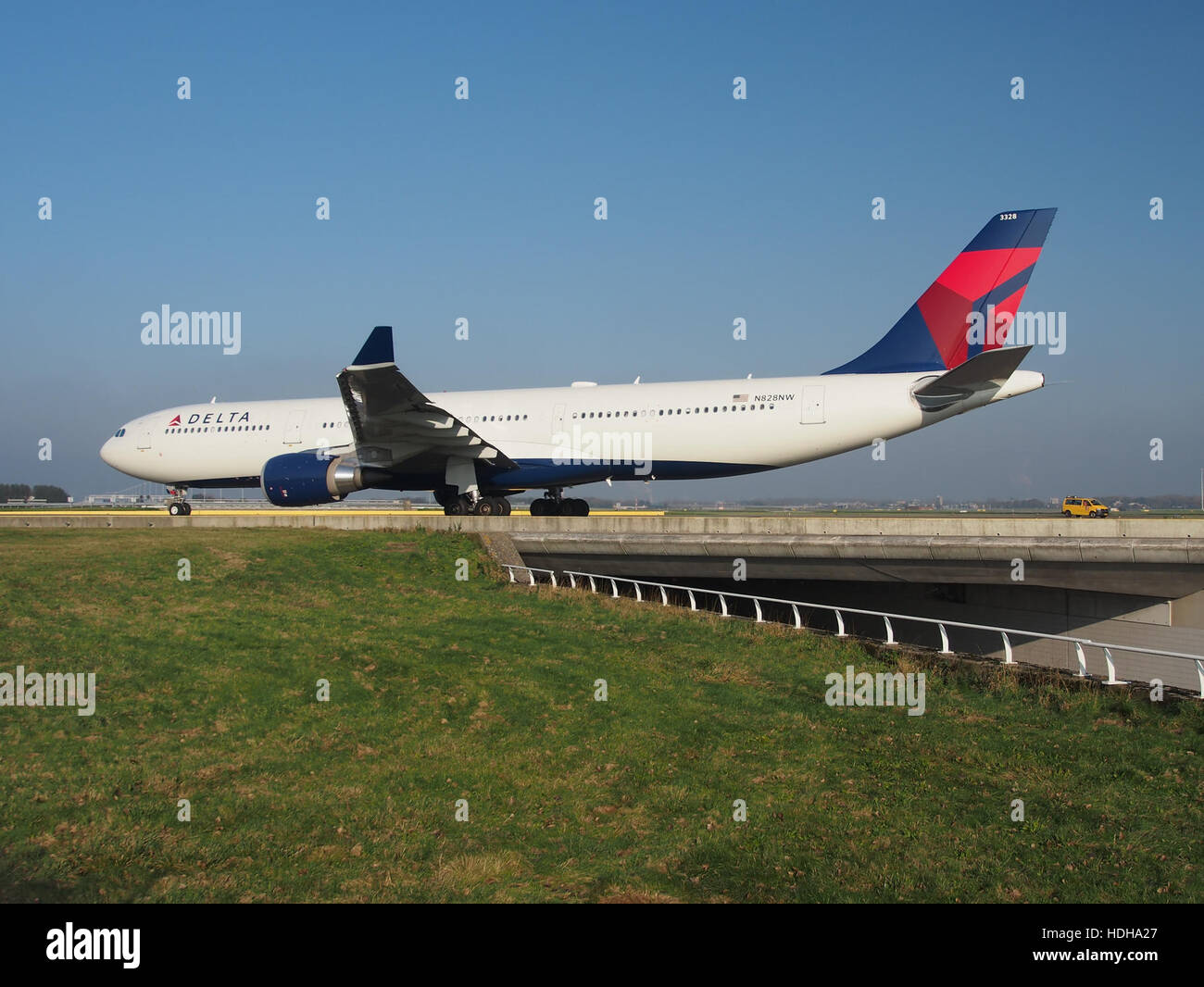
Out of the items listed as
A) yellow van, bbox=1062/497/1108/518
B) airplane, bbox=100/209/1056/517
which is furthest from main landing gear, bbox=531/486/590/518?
yellow van, bbox=1062/497/1108/518

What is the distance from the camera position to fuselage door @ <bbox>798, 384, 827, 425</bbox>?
2595 cm

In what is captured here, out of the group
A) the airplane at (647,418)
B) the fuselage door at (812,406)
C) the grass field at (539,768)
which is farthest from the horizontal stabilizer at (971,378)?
the grass field at (539,768)

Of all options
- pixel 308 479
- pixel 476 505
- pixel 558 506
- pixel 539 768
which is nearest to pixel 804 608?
pixel 558 506

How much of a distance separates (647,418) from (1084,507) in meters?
30.9

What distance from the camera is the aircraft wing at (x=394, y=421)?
23.8 m

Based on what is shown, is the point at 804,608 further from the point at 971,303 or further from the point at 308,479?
the point at 308,479

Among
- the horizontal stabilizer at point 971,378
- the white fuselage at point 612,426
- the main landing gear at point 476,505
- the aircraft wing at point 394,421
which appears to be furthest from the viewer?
the main landing gear at point 476,505

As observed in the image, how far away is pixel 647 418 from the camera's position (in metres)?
28.0

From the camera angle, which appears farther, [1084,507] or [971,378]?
[1084,507]

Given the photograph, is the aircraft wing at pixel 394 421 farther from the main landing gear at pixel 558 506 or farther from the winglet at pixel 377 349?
the main landing gear at pixel 558 506

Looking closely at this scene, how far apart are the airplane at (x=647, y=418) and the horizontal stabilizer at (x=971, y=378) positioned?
44 mm
